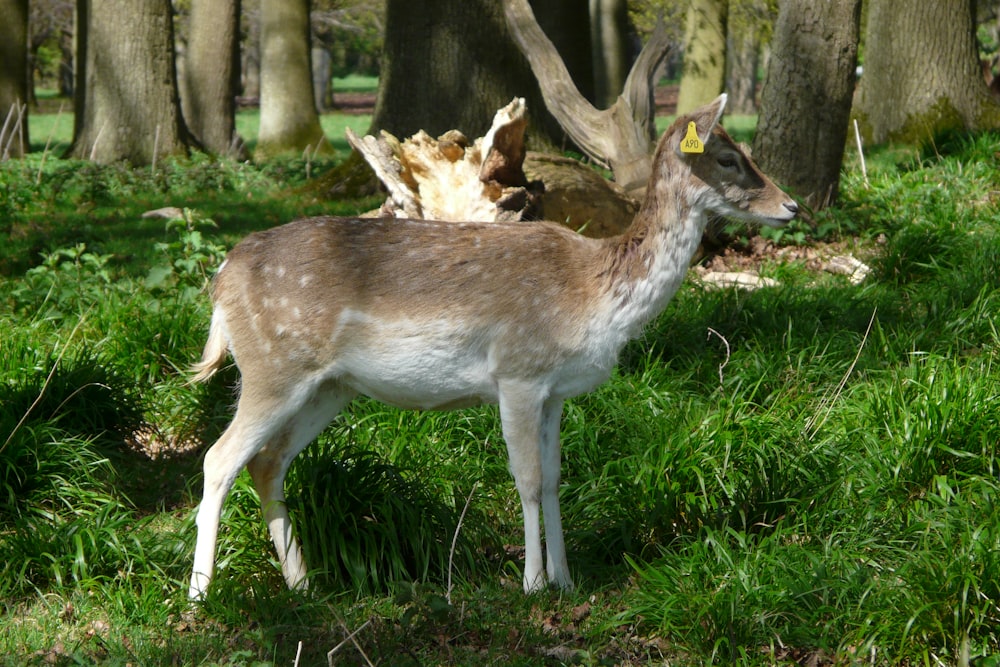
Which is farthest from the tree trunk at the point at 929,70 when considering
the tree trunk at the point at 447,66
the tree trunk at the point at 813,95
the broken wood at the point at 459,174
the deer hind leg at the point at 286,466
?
the deer hind leg at the point at 286,466

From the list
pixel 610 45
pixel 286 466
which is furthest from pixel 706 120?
pixel 610 45

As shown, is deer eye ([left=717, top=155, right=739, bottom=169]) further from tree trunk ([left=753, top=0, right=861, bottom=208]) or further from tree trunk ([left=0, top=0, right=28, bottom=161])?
tree trunk ([left=0, top=0, right=28, bottom=161])

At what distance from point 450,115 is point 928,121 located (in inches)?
196

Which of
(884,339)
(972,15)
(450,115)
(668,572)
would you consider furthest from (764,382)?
(972,15)

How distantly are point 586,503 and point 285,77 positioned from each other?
13751 millimetres

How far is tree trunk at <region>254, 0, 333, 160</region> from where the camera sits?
58.1 ft

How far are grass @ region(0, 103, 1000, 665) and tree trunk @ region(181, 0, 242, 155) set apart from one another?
8.85 metres

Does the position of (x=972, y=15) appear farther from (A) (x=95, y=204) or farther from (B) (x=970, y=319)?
(A) (x=95, y=204)

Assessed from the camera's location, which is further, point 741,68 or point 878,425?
point 741,68

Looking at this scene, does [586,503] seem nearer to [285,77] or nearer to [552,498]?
[552,498]

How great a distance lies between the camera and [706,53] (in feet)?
66.3

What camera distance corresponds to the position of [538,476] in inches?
193

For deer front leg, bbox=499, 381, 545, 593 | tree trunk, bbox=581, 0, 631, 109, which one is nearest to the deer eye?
deer front leg, bbox=499, 381, 545, 593

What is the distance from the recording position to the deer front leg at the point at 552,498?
496 cm
